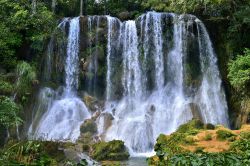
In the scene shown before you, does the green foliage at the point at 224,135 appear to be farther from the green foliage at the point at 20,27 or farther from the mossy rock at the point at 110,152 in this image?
the green foliage at the point at 20,27

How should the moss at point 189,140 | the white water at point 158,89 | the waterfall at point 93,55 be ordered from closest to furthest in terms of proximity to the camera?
the moss at point 189,140 < the white water at point 158,89 < the waterfall at point 93,55

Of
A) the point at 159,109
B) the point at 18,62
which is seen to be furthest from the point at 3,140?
the point at 159,109

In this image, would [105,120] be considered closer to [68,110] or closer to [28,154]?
[68,110]

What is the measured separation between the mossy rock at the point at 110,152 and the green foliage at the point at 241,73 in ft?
21.6

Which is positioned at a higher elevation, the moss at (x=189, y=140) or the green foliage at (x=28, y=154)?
the green foliage at (x=28, y=154)

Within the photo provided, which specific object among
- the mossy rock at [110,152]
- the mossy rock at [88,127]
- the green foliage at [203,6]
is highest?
the green foliage at [203,6]

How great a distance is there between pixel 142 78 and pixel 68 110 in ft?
14.9

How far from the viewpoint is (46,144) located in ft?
42.3

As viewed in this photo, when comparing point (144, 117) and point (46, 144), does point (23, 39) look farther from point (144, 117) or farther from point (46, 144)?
point (46, 144)

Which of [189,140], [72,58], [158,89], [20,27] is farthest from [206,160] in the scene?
[72,58]

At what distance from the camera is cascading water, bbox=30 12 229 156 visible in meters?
19.4

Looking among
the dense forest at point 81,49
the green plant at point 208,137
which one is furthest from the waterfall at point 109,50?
the green plant at point 208,137

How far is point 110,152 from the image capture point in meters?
14.6

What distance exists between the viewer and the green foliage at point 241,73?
17719 mm
